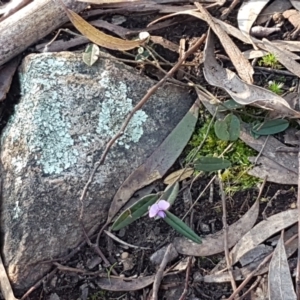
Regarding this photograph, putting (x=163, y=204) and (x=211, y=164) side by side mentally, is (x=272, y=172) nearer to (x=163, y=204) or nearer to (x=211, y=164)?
(x=211, y=164)

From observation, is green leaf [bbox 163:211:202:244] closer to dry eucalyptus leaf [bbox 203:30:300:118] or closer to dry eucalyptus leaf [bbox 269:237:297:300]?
dry eucalyptus leaf [bbox 269:237:297:300]

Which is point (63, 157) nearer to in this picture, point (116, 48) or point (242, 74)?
point (116, 48)

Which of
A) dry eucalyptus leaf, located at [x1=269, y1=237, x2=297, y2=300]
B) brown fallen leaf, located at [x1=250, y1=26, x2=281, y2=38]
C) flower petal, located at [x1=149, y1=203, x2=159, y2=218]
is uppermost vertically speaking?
brown fallen leaf, located at [x1=250, y1=26, x2=281, y2=38]

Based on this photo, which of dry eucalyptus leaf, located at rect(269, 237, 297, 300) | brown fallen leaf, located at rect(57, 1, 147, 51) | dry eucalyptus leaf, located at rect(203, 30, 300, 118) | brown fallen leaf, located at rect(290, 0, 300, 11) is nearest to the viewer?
dry eucalyptus leaf, located at rect(269, 237, 297, 300)

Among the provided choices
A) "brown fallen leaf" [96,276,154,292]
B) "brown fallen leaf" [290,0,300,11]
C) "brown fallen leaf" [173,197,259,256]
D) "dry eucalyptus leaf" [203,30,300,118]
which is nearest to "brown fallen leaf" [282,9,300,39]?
"brown fallen leaf" [290,0,300,11]

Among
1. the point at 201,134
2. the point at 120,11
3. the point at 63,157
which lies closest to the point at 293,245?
the point at 201,134

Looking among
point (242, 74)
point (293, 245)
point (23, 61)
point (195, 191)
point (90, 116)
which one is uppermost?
point (23, 61)

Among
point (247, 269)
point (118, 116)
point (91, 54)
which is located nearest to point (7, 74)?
point (91, 54)
